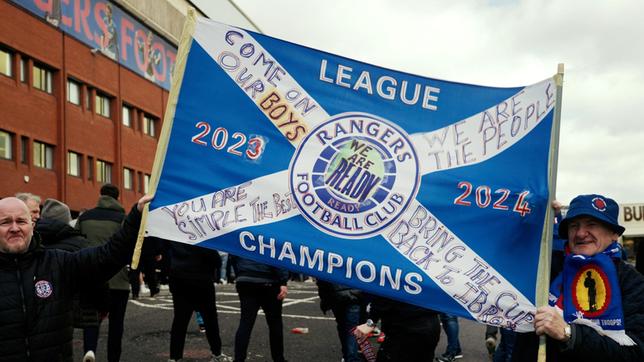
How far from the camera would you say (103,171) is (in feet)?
128

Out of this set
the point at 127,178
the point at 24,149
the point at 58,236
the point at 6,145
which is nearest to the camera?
the point at 58,236

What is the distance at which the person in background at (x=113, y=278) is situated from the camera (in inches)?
274

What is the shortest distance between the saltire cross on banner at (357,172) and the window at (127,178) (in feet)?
127

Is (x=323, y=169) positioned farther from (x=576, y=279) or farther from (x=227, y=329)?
(x=227, y=329)

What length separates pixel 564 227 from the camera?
353cm

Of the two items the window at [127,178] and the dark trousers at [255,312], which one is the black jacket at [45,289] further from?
the window at [127,178]

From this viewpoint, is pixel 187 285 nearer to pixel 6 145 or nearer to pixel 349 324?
pixel 349 324

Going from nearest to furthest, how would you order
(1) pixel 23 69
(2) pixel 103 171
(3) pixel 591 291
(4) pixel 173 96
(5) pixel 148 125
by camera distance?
(3) pixel 591 291 < (4) pixel 173 96 < (1) pixel 23 69 < (2) pixel 103 171 < (5) pixel 148 125

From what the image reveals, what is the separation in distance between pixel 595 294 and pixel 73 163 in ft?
116

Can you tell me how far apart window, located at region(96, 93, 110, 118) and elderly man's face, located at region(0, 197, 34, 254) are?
36.7 meters

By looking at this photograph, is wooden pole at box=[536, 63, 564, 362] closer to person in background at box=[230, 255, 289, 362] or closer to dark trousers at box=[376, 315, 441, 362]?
dark trousers at box=[376, 315, 441, 362]

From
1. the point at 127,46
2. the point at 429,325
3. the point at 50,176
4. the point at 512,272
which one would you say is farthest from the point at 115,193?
the point at 127,46

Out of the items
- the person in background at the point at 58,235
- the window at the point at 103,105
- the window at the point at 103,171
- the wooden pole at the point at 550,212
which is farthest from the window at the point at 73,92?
the wooden pole at the point at 550,212

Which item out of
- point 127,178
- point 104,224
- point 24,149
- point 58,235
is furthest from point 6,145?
point 58,235
